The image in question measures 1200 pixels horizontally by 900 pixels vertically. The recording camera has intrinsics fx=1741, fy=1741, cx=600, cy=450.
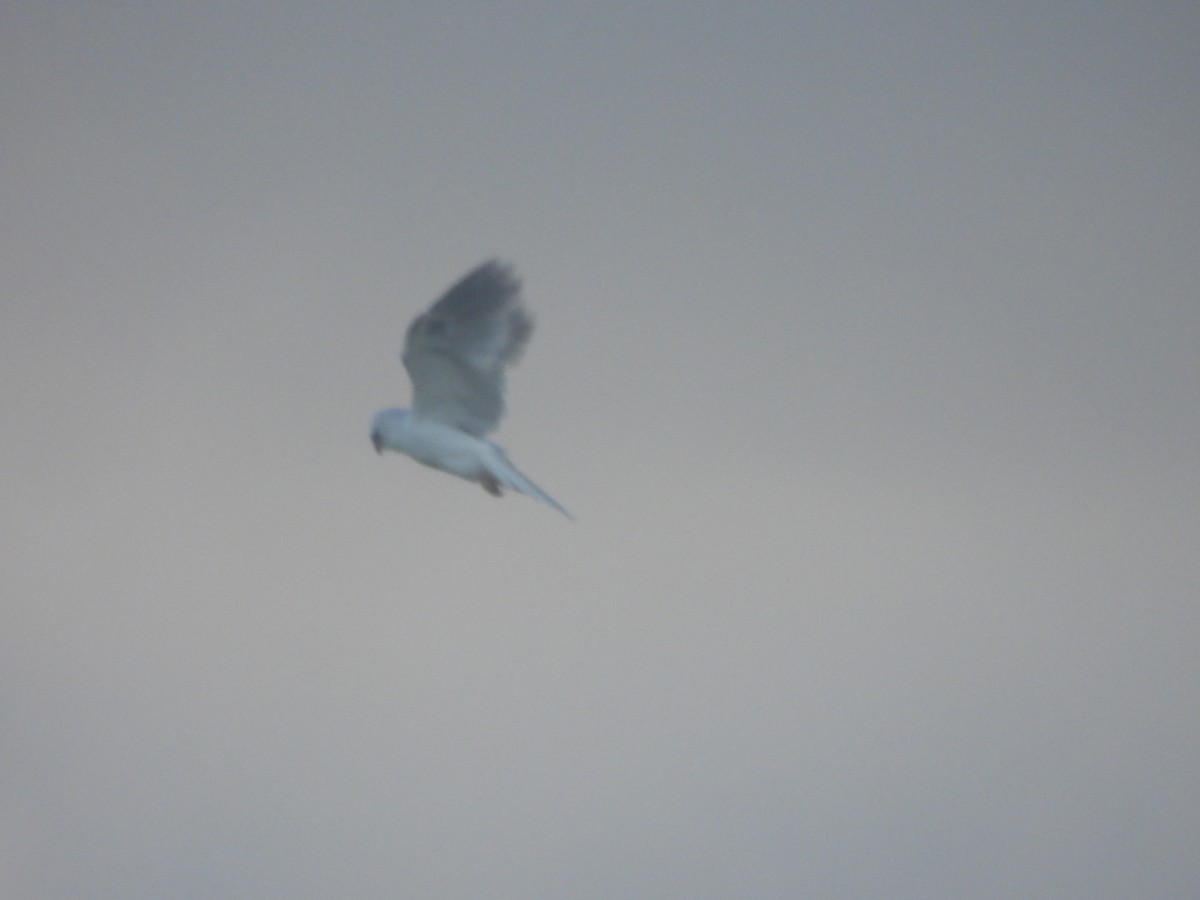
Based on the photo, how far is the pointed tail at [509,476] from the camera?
439cm

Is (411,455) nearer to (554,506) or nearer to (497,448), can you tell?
(497,448)

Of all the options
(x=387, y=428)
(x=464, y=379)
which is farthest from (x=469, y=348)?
(x=387, y=428)

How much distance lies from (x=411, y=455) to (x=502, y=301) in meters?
0.49

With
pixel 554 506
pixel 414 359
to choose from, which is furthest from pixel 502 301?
pixel 554 506

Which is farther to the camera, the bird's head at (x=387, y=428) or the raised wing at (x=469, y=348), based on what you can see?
the bird's head at (x=387, y=428)

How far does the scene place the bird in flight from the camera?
4512mm

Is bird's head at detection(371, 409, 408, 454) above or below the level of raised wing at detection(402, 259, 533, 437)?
below

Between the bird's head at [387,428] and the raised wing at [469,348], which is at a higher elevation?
the raised wing at [469,348]

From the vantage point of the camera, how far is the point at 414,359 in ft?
15.2

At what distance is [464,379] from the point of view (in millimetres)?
4656

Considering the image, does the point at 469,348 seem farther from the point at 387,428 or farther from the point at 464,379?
the point at 387,428

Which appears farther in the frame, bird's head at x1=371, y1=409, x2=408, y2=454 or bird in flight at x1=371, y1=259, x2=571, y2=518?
bird's head at x1=371, y1=409, x2=408, y2=454

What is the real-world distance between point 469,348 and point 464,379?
0.35ft

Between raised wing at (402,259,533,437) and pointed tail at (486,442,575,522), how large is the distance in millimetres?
154
